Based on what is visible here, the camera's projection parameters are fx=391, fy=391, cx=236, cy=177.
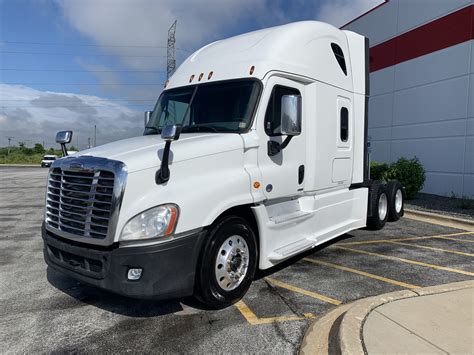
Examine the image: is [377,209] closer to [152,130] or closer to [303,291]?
[303,291]

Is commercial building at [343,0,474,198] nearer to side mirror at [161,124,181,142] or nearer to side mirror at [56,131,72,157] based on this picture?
side mirror at [161,124,181,142]

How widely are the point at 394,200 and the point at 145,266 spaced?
278 inches

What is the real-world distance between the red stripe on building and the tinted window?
7800 mm

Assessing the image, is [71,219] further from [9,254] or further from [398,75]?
[398,75]

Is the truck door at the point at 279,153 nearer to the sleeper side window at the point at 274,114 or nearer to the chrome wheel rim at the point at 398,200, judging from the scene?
the sleeper side window at the point at 274,114

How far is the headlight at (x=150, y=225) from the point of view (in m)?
3.70

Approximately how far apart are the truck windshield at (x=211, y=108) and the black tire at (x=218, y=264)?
1172 mm

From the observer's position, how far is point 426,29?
44.2ft

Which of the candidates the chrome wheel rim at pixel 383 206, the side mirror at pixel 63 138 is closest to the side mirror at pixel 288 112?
the side mirror at pixel 63 138

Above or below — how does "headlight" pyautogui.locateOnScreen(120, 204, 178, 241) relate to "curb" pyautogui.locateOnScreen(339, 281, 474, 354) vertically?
above

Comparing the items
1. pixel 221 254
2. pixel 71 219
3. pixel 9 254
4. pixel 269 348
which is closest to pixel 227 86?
pixel 221 254

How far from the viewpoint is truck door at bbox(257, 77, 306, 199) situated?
4.84 meters

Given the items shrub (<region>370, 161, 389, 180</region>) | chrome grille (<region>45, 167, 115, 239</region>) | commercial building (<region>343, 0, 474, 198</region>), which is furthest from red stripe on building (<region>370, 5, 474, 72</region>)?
chrome grille (<region>45, 167, 115, 239</region>)

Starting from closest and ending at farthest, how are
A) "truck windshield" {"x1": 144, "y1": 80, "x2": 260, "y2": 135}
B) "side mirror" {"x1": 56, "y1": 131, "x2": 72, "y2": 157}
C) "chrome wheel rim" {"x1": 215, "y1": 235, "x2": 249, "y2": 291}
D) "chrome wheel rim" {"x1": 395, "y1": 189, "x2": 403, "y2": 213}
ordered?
"chrome wheel rim" {"x1": 215, "y1": 235, "x2": 249, "y2": 291}
"truck windshield" {"x1": 144, "y1": 80, "x2": 260, "y2": 135}
"side mirror" {"x1": 56, "y1": 131, "x2": 72, "y2": 157}
"chrome wheel rim" {"x1": 395, "y1": 189, "x2": 403, "y2": 213}
